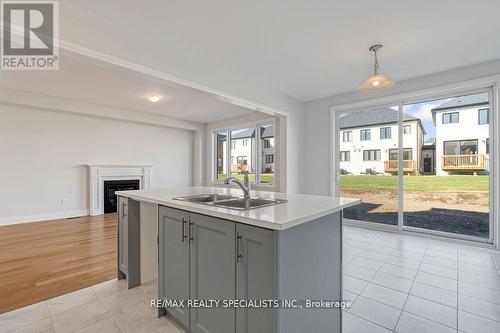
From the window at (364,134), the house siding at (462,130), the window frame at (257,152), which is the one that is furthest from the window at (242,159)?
the house siding at (462,130)

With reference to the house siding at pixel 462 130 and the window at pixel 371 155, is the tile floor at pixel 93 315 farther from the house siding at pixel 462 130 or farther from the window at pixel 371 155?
the house siding at pixel 462 130

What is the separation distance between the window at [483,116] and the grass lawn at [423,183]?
0.82 metres

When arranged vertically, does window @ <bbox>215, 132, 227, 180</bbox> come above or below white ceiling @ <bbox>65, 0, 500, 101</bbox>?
below

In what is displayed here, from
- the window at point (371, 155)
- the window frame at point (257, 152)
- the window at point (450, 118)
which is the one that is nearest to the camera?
the window at point (450, 118)

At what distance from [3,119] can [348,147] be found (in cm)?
682

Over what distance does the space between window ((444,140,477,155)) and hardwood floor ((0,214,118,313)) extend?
501 centimetres

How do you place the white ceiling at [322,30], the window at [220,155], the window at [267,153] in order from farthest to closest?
the window at [220,155], the window at [267,153], the white ceiling at [322,30]

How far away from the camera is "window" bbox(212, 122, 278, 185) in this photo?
6090mm

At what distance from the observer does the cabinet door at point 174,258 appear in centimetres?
165

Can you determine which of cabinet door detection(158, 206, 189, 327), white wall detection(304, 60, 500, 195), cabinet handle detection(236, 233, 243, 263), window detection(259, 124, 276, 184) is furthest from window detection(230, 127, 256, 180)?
cabinet handle detection(236, 233, 243, 263)

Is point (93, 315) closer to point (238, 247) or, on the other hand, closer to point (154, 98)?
point (238, 247)

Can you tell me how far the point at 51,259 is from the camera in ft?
9.76

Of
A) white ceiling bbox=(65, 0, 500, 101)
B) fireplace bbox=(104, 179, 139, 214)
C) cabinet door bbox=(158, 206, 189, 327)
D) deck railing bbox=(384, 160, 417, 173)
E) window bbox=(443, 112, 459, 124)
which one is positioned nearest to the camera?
cabinet door bbox=(158, 206, 189, 327)

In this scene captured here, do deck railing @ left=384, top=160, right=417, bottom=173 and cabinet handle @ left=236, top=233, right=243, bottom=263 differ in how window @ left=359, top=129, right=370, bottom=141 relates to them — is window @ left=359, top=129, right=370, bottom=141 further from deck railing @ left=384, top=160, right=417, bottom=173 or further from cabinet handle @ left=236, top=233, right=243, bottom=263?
cabinet handle @ left=236, top=233, right=243, bottom=263
